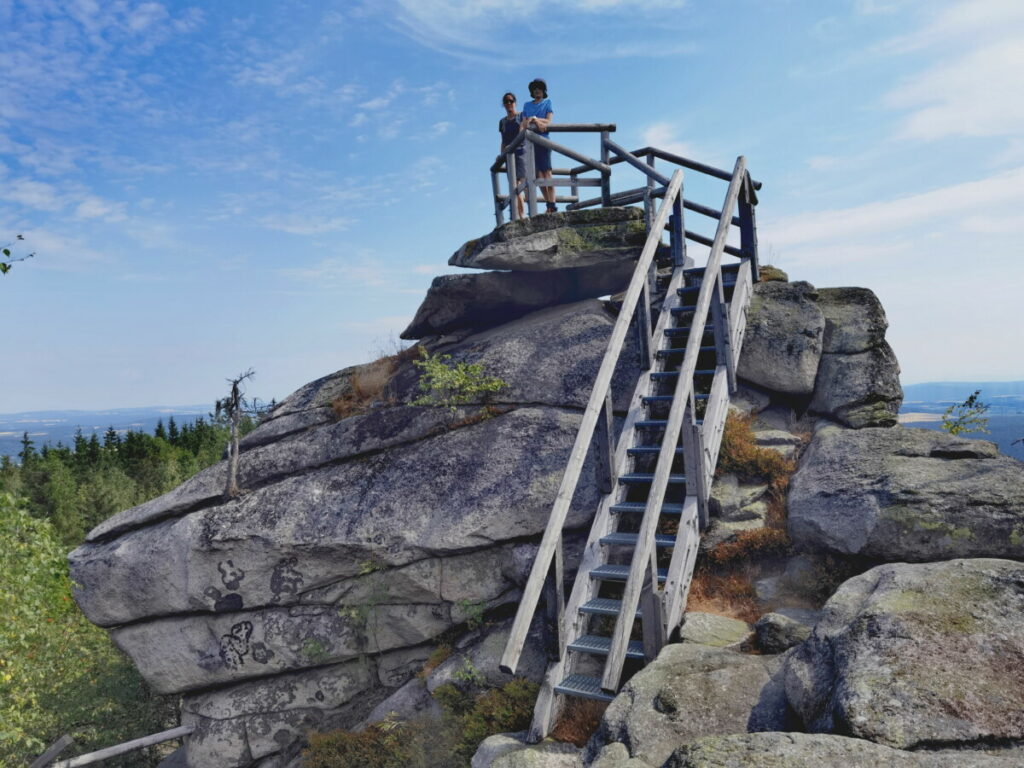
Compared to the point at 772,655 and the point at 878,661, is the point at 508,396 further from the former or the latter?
the point at 878,661

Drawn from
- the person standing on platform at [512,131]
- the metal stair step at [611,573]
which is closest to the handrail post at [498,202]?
the person standing on platform at [512,131]

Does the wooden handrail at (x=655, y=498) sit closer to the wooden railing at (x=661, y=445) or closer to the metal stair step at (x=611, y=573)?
the wooden railing at (x=661, y=445)

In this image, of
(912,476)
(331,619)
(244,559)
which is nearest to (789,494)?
(912,476)

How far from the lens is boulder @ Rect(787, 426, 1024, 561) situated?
7.48m

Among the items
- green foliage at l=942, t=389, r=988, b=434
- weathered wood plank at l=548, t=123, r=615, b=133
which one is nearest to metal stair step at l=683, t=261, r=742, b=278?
weathered wood plank at l=548, t=123, r=615, b=133

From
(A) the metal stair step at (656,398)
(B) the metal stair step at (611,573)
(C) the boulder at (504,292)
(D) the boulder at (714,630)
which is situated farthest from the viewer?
(C) the boulder at (504,292)

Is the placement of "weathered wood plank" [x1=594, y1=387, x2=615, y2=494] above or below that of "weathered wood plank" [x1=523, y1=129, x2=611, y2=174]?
below

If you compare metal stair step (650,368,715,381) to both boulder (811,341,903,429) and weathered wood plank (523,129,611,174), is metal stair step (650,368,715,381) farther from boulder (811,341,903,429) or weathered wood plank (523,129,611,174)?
weathered wood plank (523,129,611,174)

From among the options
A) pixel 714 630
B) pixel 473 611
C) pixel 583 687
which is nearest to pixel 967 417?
pixel 714 630

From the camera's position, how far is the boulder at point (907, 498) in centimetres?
748

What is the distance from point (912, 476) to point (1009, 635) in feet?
11.9

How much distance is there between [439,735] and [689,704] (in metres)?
4.31

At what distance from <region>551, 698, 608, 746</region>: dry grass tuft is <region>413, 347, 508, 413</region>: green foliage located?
5714 mm

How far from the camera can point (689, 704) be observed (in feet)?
18.7
